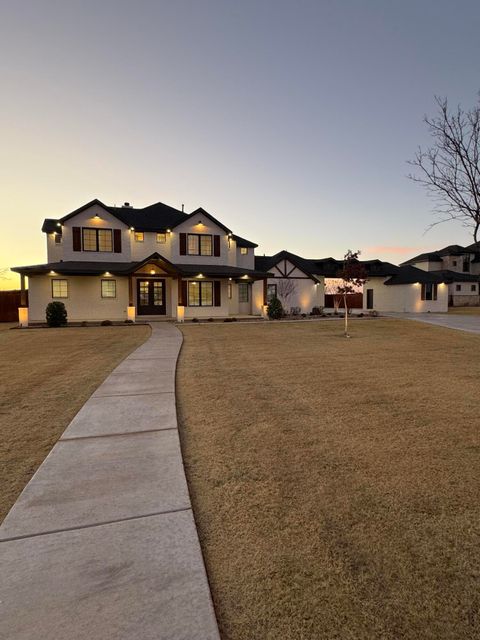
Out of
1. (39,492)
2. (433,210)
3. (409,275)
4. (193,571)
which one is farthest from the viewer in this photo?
(409,275)

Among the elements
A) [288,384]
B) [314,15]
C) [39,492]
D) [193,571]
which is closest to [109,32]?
[314,15]

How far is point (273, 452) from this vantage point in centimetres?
361

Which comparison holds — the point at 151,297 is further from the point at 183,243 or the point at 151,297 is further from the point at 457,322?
the point at 457,322

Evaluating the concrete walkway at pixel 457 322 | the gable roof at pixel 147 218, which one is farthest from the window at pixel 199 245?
the concrete walkway at pixel 457 322

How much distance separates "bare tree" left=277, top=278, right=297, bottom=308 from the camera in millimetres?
29844

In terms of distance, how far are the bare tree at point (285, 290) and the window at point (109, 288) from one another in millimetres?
14083

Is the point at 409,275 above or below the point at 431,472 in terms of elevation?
above

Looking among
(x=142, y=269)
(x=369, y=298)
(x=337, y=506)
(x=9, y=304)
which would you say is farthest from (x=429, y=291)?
(x=9, y=304)

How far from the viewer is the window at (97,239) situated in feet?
75.3

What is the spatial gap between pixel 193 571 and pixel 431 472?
2.44 metres

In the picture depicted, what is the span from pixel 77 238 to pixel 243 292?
12884 millimetres

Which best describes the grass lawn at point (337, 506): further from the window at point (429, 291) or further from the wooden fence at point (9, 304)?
the window at point (429, 291)

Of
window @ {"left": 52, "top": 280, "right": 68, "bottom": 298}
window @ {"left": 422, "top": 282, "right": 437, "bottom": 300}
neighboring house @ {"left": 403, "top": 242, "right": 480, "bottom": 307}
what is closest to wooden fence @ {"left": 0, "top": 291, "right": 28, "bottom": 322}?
window @ {"left": 52, "top": 280, "right": 68, "bottom": 298}

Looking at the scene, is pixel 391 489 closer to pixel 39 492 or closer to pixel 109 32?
pixel 39 492
